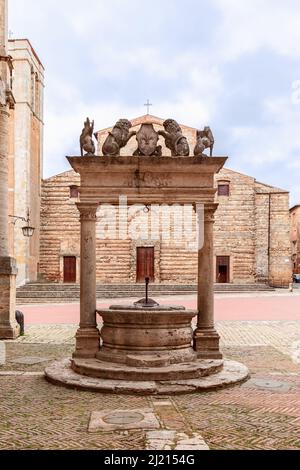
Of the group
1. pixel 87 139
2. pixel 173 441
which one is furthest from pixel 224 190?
pixel 173 441

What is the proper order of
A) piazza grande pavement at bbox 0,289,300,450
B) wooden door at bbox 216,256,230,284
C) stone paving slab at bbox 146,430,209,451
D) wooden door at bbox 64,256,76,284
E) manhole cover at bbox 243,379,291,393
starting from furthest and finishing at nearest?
wooden door at bbox 216,256,230,284 → wooden door at bbox 64,256,76,284 → manhole cover at bbox 243,379,291,393 → piazza grande pavement at bbox 0,289,300,450 → stone paving slab at bbox 146,430,209,451

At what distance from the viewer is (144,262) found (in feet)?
133

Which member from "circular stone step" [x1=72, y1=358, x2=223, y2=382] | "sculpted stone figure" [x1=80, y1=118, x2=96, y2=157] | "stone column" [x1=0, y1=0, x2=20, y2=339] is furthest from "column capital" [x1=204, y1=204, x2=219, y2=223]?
"stone column" [x1=0, y1=0, x2=20, y2=339]

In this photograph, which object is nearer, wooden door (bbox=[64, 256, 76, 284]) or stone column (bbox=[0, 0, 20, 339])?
stone column (bbox=[0, 0, 20, 339])

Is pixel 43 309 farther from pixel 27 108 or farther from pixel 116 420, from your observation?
A: pixel 116 420

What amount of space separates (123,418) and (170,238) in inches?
1326

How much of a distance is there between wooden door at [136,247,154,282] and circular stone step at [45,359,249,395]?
101 ft

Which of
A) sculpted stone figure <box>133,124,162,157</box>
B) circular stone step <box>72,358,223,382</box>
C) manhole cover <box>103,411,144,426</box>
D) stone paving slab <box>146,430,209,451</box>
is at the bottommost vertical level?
manhole cover <box>103,411,144,426</box>

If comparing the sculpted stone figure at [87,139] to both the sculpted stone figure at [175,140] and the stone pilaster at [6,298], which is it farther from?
the stone pilaster at [6,298]

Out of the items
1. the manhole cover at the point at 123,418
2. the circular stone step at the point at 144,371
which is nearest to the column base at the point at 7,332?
the circular stone step at the point at 144,371

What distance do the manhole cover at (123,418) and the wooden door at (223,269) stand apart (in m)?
34.5

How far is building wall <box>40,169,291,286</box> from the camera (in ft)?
131

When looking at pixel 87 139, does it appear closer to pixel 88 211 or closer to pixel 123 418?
pixel 88 211

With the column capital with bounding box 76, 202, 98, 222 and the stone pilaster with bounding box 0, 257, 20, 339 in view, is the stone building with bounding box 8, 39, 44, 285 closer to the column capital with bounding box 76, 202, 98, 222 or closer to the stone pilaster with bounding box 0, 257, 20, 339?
the stone pilaster with bounding box 0, 257, 20, 339
